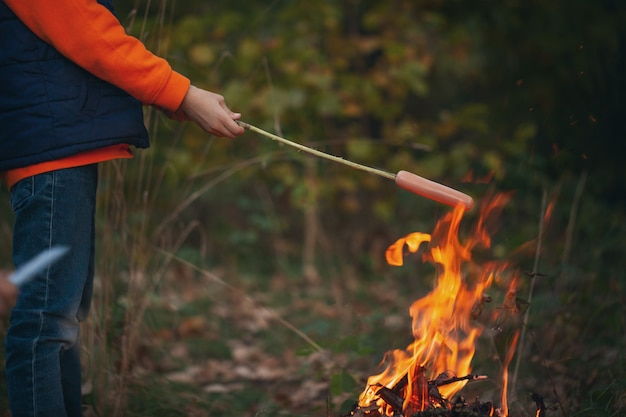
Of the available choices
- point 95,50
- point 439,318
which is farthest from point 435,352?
point 95,50

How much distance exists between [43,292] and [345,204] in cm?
410

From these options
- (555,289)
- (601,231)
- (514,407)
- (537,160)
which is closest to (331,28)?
(537,160)

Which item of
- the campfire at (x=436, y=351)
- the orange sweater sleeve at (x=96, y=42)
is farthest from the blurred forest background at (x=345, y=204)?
the orange sweater sleeve at (x=96, y=42)

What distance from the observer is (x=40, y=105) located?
6.08ft

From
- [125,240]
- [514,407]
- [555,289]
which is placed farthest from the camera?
[555,289]

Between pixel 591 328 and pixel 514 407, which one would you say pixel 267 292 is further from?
pixel 514 407

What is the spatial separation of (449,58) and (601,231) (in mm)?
2156

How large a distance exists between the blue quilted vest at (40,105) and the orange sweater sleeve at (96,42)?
0.04 m

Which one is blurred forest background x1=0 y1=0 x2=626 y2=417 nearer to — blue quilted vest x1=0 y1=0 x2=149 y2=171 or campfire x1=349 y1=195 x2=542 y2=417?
campfire x1=349 y1=195 x2=542 y2=417

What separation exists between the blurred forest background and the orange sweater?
0.63 m

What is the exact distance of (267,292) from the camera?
17.2 ft

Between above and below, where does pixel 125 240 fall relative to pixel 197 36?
below

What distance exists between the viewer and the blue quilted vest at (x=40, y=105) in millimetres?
1851

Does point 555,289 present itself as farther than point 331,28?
No
